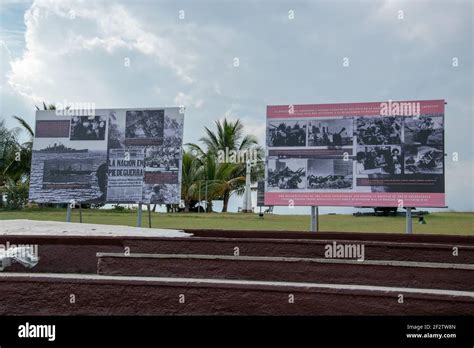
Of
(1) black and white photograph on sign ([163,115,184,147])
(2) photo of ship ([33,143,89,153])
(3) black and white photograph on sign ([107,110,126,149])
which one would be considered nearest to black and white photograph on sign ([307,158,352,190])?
(1) black and white photograph on sign ([163,115,184,147])

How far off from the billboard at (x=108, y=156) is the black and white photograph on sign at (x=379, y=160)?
4025 millimetres

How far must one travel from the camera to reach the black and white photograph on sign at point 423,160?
37.1 feet

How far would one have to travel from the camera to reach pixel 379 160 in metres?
11.6

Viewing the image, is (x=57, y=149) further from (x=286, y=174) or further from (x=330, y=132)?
(x=330, y=132)

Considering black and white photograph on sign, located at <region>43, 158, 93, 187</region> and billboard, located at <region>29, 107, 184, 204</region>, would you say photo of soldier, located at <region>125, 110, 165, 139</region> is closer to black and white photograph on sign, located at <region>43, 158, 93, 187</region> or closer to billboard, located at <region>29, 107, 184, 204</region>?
billboard, located at <region>29, 107, 184, 204</region>

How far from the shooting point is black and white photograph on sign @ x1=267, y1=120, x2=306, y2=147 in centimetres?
1194

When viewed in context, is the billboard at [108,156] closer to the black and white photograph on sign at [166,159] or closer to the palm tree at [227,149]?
the black and white photograph on sign at [166,159]

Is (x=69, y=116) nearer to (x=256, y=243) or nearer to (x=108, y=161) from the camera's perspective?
(x=108, y=161)

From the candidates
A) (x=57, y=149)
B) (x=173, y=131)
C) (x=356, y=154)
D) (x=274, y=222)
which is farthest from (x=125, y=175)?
(x=356, y=154)

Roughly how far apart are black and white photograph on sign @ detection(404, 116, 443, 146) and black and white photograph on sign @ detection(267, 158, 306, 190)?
7.46 ft

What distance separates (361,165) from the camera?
11.7m

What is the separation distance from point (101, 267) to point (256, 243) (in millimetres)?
2142

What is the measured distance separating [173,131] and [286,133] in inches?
102
